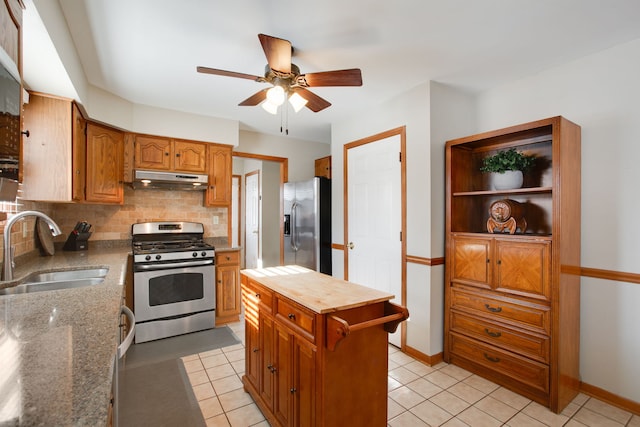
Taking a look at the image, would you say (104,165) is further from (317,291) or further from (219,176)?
(317,291)

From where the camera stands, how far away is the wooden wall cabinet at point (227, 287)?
354cm

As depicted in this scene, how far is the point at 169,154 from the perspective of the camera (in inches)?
137

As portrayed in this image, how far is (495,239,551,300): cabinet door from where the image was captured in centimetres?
214

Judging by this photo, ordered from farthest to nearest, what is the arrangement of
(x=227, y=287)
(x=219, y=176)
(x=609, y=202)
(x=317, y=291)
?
(x=219, y=176), (x=227, y=287), (x=609, y=202), (x=317, y=291)

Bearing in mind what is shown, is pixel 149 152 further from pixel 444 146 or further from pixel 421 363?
pixel 421 363

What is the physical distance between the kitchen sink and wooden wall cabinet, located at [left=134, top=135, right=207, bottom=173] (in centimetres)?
148

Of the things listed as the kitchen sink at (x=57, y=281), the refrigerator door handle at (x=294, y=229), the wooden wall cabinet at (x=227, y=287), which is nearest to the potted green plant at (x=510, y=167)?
the refrigerator door handle at (x=294, y=229)

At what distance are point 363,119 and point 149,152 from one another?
7.86 ft

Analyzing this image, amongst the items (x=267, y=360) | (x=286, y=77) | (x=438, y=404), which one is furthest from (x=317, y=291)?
(x=286, y=77)

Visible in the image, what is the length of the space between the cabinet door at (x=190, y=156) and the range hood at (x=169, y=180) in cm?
8

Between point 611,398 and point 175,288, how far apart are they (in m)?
3.76

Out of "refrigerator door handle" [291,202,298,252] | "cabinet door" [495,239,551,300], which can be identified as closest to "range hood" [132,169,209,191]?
"refrigerator door handle" [291,202,298,252]

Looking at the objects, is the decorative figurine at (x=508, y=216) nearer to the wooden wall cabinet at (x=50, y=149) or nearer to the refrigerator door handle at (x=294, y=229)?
the refrigerator door handle at (x=294, y=229)

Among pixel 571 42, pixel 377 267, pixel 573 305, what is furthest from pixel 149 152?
pixel 573 305
